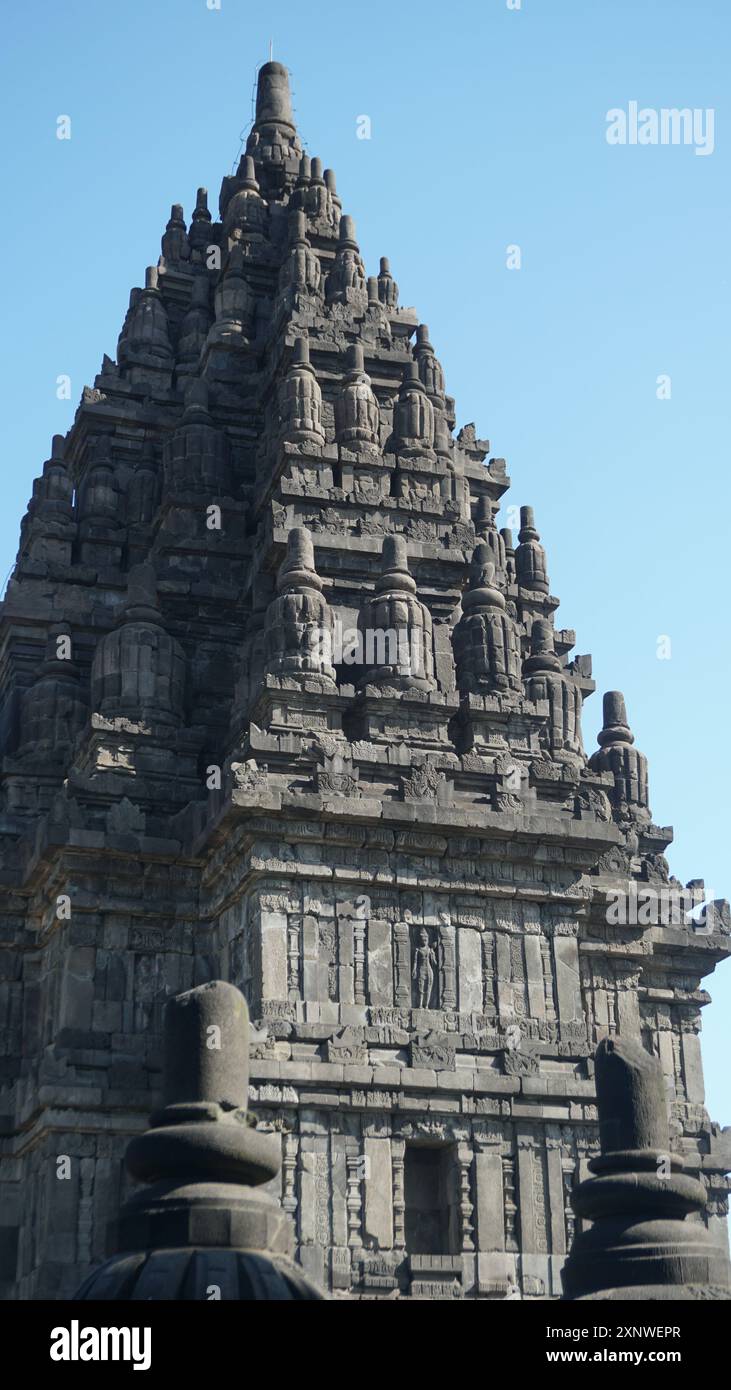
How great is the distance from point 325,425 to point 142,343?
880 cm

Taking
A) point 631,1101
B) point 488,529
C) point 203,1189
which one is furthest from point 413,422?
point 203,1189

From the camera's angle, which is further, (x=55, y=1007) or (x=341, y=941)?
(x=55, y=1007)

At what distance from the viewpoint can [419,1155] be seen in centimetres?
3103

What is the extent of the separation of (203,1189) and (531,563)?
28441 millimetres

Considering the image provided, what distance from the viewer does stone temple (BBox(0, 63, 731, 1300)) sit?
1199 inches

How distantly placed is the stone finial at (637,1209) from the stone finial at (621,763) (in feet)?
68.4

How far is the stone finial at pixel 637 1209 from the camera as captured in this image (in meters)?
19.0

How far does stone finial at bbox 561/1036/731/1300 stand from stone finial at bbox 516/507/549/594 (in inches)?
917

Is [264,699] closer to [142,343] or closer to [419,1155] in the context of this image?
[419,1155]

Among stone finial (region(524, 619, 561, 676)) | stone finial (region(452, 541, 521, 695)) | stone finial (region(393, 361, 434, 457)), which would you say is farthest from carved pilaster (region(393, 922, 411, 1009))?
stone finial (region(393, 361, 434, 457))

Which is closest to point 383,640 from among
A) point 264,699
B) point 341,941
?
point 264,699

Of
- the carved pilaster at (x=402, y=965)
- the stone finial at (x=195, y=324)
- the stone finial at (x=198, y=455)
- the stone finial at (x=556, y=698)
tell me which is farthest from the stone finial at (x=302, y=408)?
the carved pilaster at (x=402, y=965)

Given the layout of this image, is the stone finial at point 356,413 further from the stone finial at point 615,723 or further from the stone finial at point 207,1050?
the stone finial at point 207,1050
